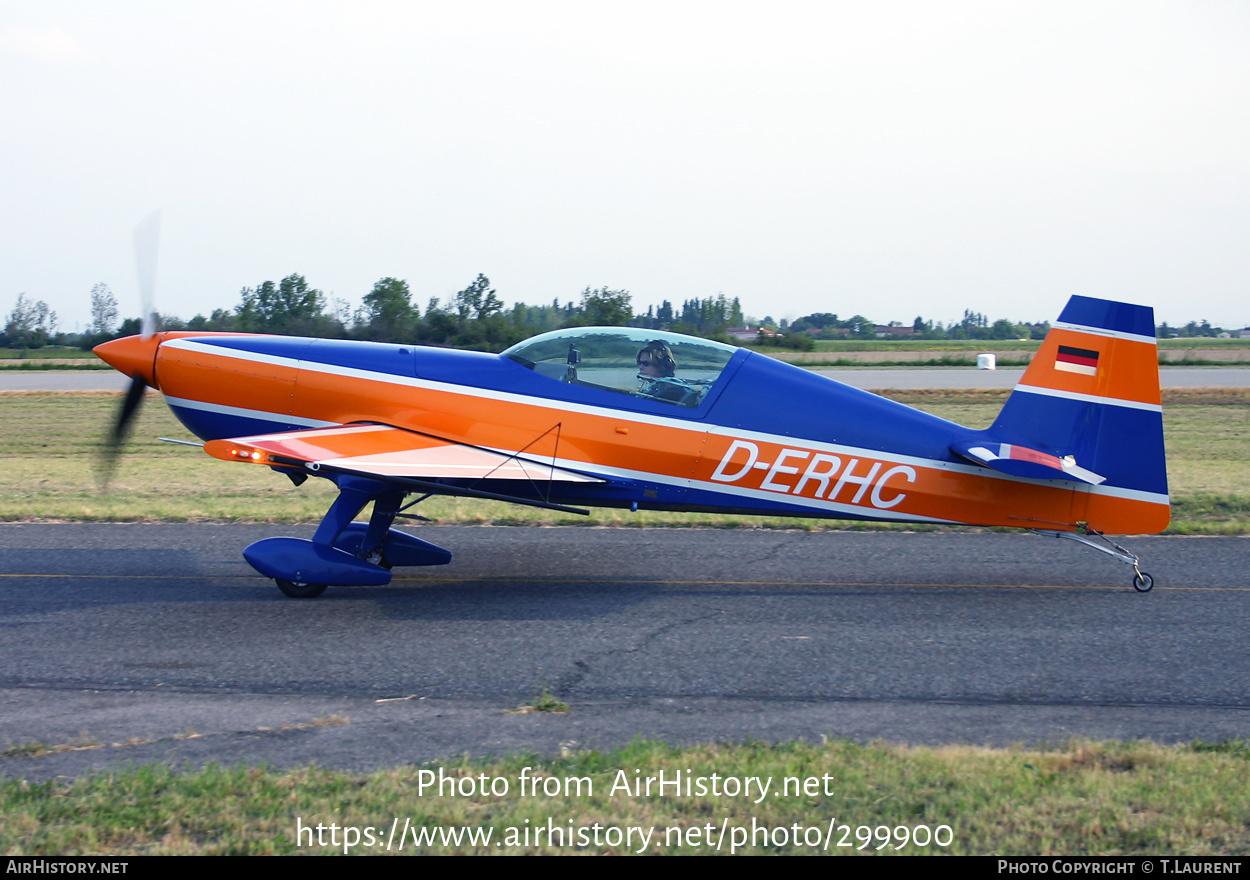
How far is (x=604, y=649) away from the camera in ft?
21.6

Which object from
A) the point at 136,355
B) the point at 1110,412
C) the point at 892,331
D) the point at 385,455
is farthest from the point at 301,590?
the point at 892,331

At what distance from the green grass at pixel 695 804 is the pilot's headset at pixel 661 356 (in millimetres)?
4136

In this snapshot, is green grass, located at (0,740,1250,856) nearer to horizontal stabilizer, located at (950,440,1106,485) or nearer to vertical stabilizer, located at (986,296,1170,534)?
horizontal stabilizer, located at (950,440,1106,485)

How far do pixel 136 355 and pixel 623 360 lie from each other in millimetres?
4403

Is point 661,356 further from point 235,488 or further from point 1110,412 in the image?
point 235,488

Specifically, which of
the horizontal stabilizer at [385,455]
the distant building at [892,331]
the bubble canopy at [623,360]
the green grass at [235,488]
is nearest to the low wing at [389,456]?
the horizontal stabilizer at [385,455]

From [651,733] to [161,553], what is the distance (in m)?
6.22

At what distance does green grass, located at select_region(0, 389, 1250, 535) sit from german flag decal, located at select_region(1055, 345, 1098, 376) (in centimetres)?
332

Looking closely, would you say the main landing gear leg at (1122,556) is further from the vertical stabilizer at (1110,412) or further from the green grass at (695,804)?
the green grass at (695,804)

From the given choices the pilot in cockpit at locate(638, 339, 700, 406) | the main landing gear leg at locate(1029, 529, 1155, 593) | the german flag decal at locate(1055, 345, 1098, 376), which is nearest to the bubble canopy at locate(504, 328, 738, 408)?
the pilot in cockpit at locate(638, 339, 700, 406)

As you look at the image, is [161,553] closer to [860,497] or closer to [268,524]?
[268,524]

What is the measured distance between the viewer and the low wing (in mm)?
7324

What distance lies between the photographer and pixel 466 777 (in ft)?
14.1

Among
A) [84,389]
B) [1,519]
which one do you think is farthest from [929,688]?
[84,389]
